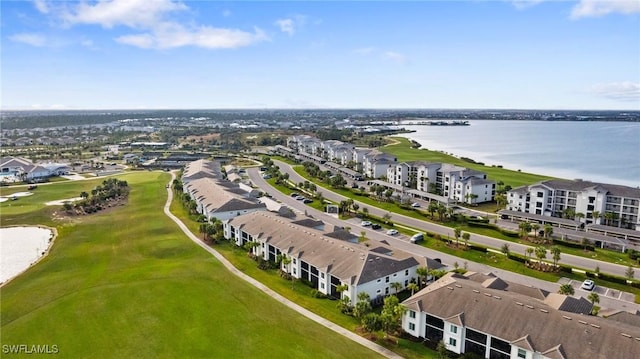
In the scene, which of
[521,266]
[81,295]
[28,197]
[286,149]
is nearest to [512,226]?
[521,266]

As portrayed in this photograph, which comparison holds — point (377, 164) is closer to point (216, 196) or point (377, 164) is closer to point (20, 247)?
point (216, 196)

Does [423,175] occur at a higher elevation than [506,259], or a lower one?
higher

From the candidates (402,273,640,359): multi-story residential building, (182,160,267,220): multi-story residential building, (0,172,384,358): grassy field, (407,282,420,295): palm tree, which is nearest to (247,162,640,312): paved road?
(402,273,640,359): multi-story residential building

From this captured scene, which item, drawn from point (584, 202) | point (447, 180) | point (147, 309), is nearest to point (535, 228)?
point (584, 202)

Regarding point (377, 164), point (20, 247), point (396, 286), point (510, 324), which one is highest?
point (377, 164)

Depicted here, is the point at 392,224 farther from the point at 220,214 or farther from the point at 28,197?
the point at 28,197

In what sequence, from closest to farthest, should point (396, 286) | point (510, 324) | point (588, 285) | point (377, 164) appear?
1. point (510, 324)
2. point (396, 286)
3. point (588, 285)
4. point (377, 164)
